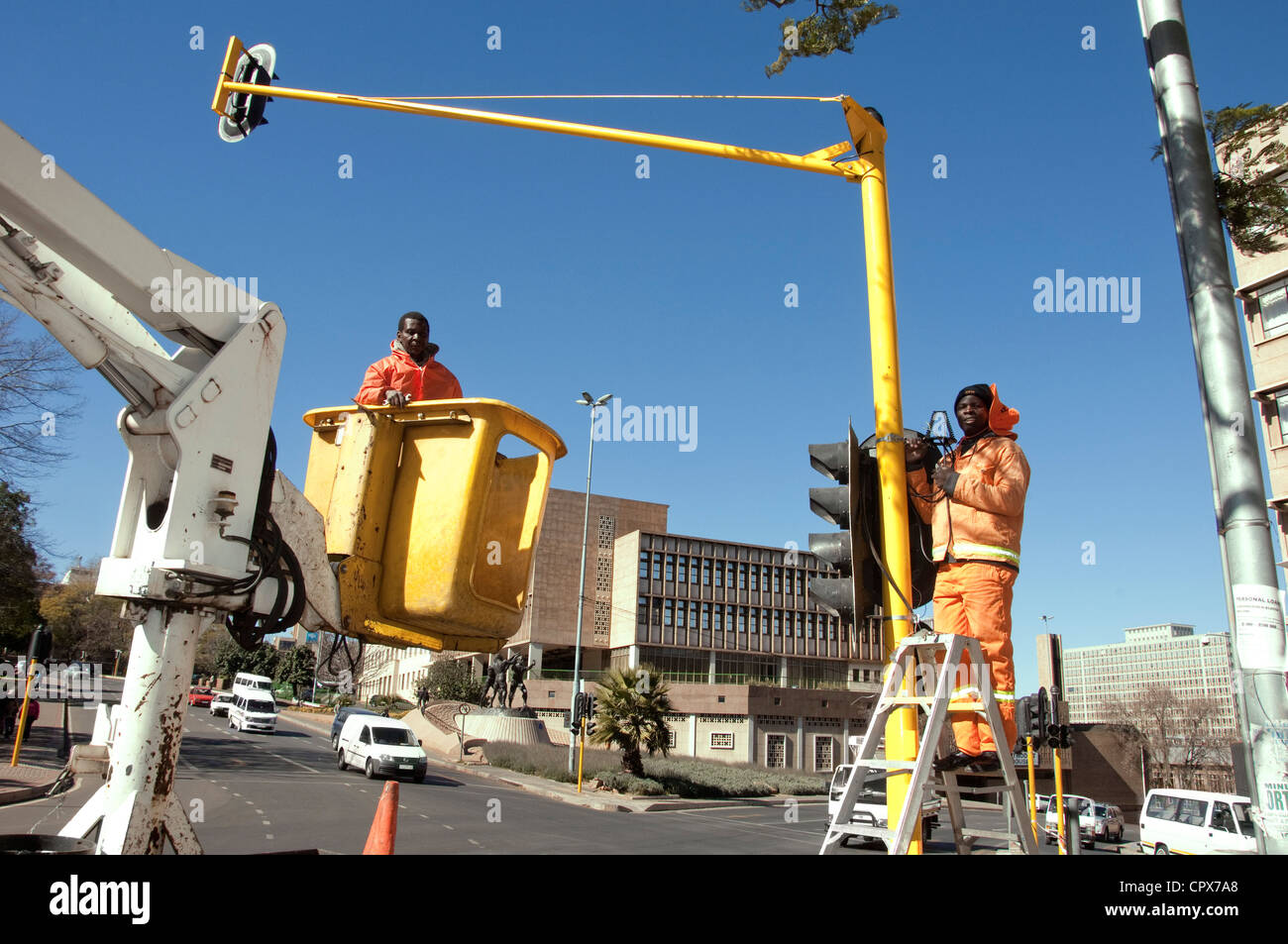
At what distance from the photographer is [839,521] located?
14.6ft

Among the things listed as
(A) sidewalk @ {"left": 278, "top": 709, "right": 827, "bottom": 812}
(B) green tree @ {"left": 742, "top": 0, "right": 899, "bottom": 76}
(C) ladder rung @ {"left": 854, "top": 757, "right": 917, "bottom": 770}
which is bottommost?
(A) sidewalk @ {"left": 278, "top": 709, "right": 827, "bottom": 812}

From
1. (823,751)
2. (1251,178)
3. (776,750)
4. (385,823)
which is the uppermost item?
(1251,178)

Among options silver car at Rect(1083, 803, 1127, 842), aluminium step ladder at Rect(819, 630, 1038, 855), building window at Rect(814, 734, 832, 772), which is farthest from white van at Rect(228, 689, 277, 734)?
aluminium step ladder at Rect(819, 630, 1038, 855)

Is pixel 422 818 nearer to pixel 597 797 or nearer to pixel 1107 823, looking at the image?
pixel 597 797

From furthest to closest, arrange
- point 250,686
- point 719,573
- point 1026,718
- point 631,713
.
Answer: point 719,573
point 250,686
point 631,713
point 1026,718

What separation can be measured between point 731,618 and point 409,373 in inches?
2307

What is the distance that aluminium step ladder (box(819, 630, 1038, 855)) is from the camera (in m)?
3.12

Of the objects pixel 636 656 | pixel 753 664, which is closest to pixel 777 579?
pixel 753 664

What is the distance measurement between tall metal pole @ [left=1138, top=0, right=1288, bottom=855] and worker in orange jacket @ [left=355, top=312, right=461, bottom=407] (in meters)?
3.74

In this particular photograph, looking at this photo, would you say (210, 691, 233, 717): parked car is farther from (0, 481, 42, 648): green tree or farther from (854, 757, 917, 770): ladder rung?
(854, 757, 917, 770): ladder rung

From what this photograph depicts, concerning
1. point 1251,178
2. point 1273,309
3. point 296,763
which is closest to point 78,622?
point 296,763

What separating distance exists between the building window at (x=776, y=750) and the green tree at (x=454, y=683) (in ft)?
54.5
